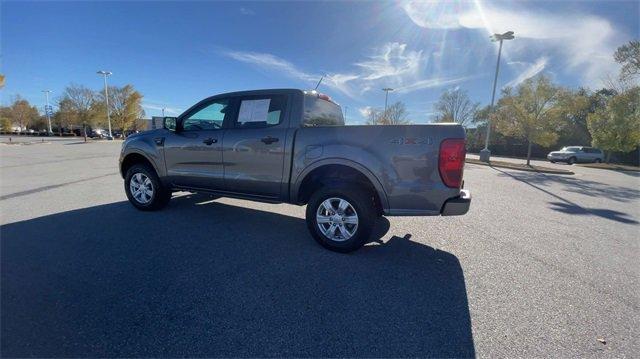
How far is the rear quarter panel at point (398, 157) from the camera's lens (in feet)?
10.1

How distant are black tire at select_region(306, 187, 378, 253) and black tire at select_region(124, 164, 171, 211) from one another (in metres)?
2.95

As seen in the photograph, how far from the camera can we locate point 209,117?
4488 millimetres

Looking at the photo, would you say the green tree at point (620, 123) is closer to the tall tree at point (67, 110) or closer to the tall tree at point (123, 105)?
the tall tree at point (123, 105)

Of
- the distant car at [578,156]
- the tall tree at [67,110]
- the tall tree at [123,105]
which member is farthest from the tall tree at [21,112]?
the distant car at [578,156]

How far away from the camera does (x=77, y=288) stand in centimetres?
259

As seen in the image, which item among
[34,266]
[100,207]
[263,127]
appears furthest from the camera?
[100,207]

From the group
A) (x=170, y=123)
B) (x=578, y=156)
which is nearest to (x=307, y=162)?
(x=170, y=123)

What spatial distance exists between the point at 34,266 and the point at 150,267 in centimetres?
123

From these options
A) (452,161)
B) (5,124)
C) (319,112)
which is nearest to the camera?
(452,161)

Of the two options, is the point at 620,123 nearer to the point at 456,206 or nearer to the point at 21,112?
the point at 456,206

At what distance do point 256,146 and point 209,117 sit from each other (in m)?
1.21

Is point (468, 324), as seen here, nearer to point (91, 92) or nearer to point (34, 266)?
point (34, 266)

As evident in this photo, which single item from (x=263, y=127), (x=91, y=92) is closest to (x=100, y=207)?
(x=263, y=127)

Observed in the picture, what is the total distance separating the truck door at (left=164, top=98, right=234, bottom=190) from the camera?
4258mm
